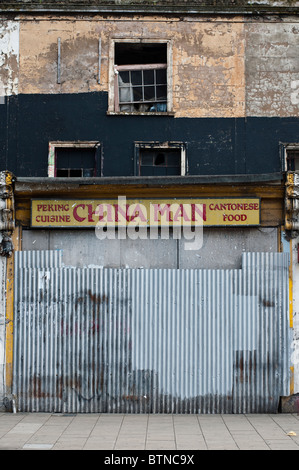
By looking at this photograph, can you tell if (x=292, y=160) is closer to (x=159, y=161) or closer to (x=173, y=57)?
(x=159, y=161)

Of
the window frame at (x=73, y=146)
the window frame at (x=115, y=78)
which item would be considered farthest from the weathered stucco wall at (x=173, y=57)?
the window frame at (x=73, y=146)

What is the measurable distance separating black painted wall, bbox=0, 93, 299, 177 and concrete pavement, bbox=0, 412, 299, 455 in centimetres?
745

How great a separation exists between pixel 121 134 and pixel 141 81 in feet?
6.17

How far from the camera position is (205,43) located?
1523 centimetres

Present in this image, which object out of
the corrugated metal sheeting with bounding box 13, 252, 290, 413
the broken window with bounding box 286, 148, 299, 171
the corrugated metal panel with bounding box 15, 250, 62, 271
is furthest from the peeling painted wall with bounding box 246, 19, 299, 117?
the corrugated metal panel with bounding box 15, 250, 62, 271

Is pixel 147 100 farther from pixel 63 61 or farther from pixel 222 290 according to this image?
pixel 222 290

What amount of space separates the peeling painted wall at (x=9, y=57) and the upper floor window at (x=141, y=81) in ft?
9.66

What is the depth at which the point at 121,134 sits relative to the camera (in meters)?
15.1

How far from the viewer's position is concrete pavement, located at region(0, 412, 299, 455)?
799cm

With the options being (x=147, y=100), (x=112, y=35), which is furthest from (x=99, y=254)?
(x=112, y=35)

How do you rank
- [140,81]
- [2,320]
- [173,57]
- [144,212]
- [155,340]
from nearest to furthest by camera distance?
[155,340] < [2,320] < [144,212] < [173,57] < [140,81]

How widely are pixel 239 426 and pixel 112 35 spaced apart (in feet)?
37.6

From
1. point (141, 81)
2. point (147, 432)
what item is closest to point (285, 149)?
point (141, 81)

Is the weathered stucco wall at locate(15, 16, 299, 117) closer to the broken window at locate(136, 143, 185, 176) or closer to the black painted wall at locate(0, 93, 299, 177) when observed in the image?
the black painted wall at locate(0, 93, 299, 177)
